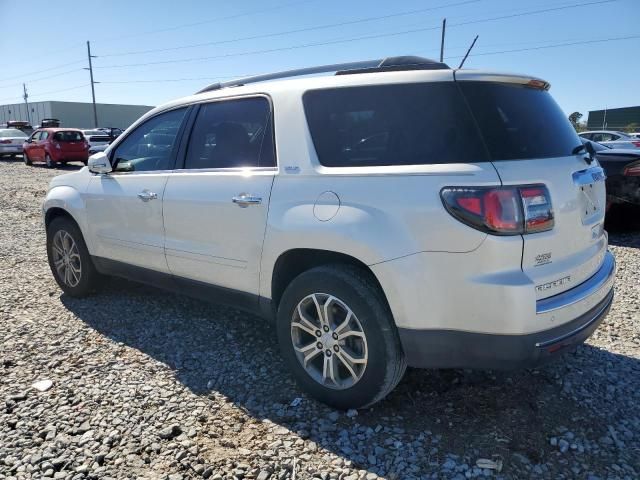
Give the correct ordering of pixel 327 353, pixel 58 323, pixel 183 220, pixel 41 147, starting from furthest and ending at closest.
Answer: pixel 41 147, pixel 58 323, pixel 183 220, pixel 327 353

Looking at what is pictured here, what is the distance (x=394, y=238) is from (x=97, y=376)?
7.31ft

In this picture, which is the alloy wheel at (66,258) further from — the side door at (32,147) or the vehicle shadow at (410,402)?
the side door at (32,147)

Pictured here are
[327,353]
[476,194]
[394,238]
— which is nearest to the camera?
[476,194]

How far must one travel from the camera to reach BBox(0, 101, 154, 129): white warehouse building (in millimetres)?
57406

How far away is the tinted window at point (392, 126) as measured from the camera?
2.40m

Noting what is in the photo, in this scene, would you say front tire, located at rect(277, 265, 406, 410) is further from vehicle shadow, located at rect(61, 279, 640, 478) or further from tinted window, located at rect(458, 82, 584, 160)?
tinted window, located at rect(458, 82, 584, 160)

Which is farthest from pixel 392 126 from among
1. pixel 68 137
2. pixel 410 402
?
pixel 68 137

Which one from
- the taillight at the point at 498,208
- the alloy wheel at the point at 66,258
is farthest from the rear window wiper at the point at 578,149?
the alloy wheel at the point at 66,258

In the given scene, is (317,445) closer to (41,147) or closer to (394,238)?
(394,238)

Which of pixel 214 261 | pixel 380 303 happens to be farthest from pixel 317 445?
pixel 214 261

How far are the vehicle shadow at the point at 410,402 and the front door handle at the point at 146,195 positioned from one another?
42.5 inches

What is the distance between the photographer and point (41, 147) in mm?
20406

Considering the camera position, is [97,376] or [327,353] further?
[97,376]

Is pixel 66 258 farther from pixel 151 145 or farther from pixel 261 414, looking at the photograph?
pixel 261 414
